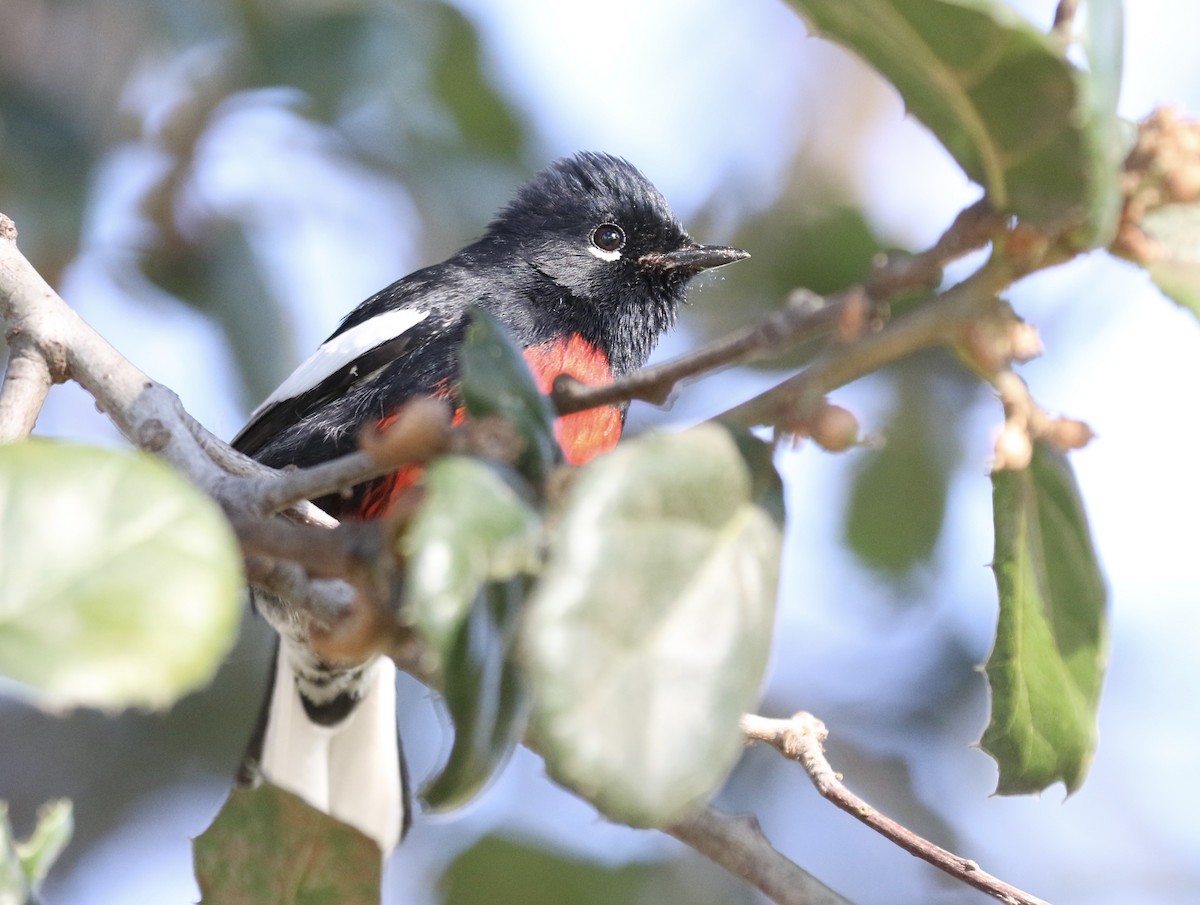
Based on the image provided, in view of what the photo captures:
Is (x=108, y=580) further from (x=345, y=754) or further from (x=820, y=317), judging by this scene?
(x=345, y=754)

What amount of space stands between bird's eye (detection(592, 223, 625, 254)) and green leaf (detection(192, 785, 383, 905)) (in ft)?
8.43

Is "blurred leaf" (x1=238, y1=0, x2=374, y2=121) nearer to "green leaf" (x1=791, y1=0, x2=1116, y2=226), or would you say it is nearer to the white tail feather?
→ the white tail feather

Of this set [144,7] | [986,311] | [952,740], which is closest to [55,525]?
[986,311]

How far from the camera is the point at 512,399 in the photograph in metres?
1.20

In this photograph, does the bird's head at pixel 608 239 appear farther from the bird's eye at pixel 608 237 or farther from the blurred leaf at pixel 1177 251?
the blurred leaf at pixel 1177 251

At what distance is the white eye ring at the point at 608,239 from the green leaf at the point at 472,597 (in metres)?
2.99

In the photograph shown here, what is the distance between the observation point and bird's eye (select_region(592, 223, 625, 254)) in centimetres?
409

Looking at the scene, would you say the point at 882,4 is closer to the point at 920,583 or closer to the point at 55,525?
the point at 55,525

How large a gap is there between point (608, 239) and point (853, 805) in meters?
2.60

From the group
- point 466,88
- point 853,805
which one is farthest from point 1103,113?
point 466,88

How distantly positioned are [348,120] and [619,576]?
3.72 metres

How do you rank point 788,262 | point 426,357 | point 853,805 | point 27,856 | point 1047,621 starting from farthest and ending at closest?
1. point 788,262
2. point 426,357
3. point 853,805
4. point 27,856
5. point 1047,621

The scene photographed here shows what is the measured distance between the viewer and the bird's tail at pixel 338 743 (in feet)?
11.2

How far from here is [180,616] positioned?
3.15 feet
